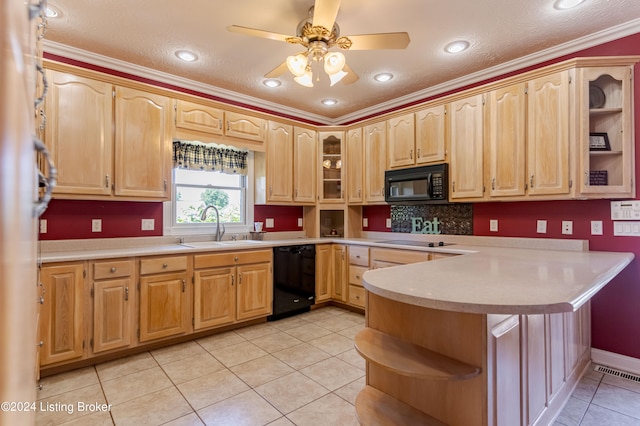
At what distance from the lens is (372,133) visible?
4.17 m

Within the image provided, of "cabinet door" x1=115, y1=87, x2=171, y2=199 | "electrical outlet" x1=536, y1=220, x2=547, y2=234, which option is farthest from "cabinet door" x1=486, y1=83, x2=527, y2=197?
"cabinet door" x1=115, y1=87, x2=171, y2=199

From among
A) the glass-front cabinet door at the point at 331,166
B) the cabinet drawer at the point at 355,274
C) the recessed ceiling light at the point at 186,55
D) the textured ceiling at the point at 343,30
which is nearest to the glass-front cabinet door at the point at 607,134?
the textured ceiling at the point at 343,30

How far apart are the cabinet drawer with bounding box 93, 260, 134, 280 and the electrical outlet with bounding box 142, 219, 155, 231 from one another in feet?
2.17

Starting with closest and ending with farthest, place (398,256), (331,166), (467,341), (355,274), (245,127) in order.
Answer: (467,341), (398,256), (245,127), (355,274), (331,166)

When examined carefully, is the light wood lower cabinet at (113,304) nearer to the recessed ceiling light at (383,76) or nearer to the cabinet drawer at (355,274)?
the cabinet drawer at (355,274)

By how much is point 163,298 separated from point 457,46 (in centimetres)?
346

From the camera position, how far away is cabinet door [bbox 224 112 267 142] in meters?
3.65

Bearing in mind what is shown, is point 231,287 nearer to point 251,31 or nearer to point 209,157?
point 209,157

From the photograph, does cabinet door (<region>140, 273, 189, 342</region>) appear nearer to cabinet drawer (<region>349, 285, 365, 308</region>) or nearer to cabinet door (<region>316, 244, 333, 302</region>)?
cabinet door (<region>316, 244, 333, 302</region>)

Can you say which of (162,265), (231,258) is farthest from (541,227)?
(162,265)

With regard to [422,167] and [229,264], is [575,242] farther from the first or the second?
[229,264]

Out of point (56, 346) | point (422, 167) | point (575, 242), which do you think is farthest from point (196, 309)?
point (575, 242)

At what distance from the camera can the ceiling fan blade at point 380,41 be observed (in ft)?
6.96

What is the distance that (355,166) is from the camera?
171 inches
